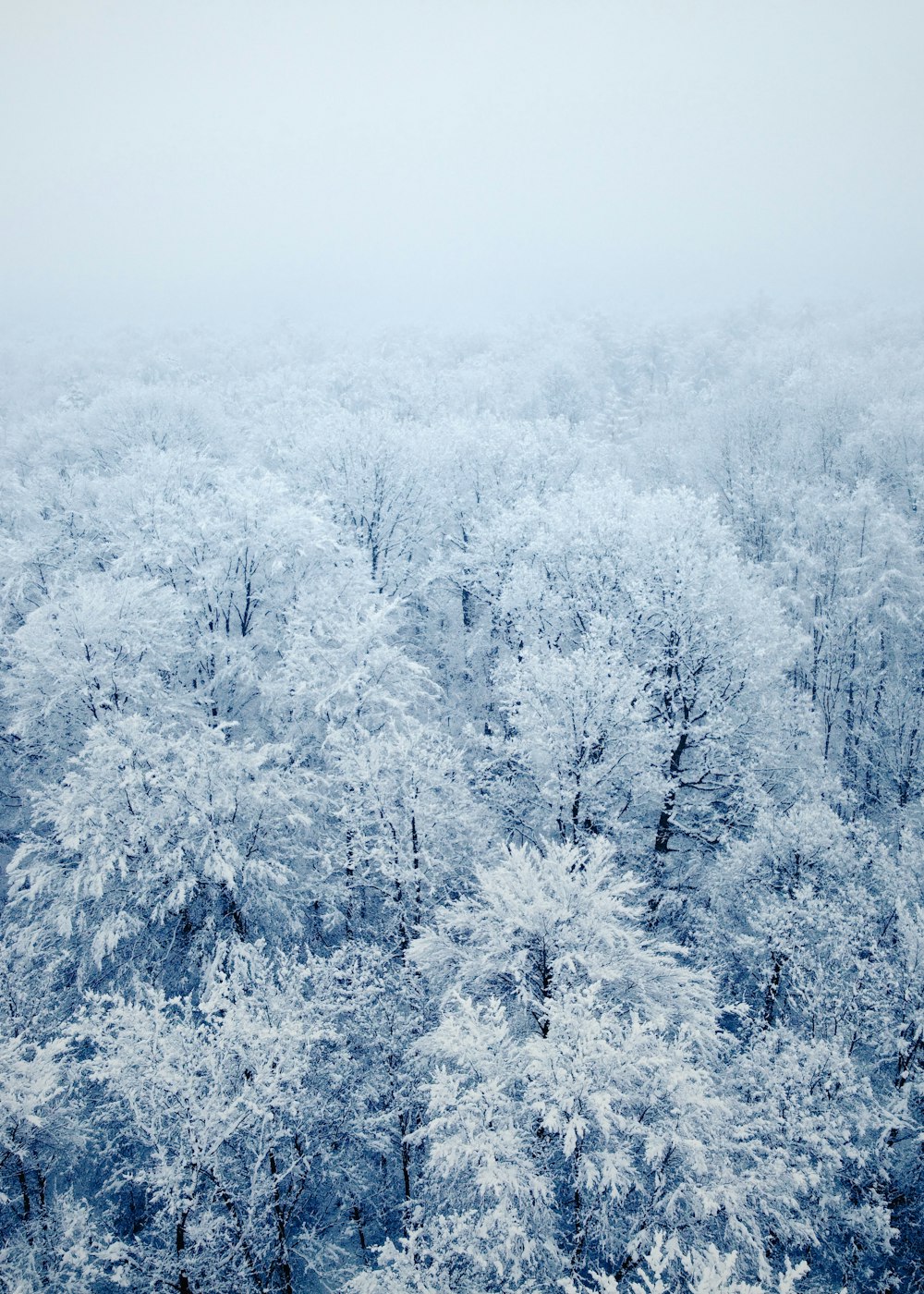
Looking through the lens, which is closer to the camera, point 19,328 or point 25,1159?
point 25,1159

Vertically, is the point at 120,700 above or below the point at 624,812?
above

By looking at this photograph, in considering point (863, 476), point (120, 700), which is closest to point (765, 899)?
point (120, 700)

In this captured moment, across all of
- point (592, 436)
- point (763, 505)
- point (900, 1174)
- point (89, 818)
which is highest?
point (592, 436)

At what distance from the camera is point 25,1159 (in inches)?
526

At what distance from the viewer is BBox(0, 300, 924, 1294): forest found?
1213cm

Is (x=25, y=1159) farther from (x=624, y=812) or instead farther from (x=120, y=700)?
(x=624, y=812)

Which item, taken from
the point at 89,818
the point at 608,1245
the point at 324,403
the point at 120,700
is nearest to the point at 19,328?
the point at 324,403

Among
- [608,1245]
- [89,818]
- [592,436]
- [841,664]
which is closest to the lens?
[608,1245]

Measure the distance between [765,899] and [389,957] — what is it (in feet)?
31.1

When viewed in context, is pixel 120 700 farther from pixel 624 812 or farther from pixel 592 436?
pixel 592 436

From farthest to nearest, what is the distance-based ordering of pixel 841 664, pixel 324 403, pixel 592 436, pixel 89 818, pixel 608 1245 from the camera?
pixel 592 436
pixel 324 403
pixel 841 664
pixel 89 818
pixel 608 1245

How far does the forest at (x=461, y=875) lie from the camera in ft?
39.8

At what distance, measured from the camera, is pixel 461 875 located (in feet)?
63.0

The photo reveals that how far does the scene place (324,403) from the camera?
148 feet
